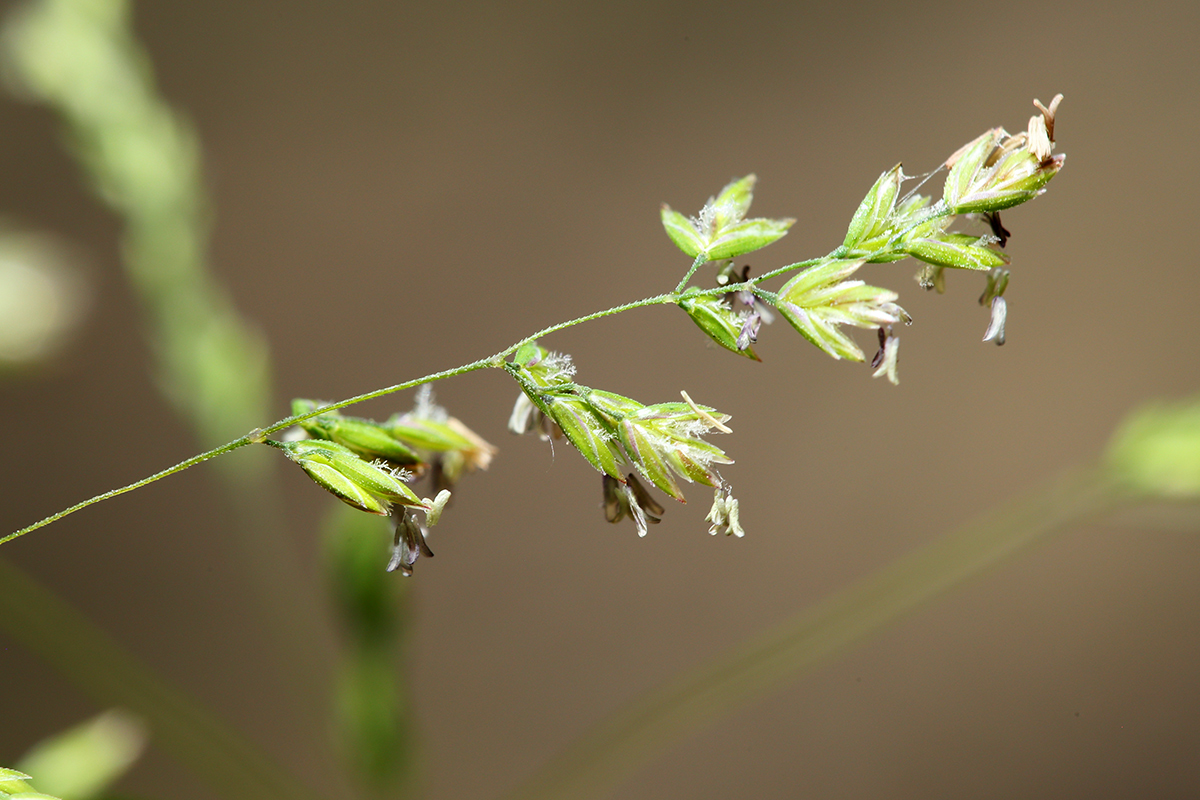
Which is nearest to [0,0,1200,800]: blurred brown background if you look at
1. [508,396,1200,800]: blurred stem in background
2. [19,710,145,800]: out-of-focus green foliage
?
[508,396,1200,800]: blurred stem in background

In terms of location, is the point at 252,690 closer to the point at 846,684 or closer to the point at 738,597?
the point at 738,597

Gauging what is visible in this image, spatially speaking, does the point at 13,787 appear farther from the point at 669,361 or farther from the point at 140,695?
the point at 669,361

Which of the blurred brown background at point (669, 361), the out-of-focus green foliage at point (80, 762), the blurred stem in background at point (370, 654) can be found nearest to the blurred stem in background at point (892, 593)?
the blurred stem in background at point (370, 654)

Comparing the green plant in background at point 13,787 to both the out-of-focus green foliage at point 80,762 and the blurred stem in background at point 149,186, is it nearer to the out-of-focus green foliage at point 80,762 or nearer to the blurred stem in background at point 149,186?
the out-of-focus green foliage at point 80,762

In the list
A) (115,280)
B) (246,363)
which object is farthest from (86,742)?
(115,280)

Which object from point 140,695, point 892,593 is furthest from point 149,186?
point 892,593

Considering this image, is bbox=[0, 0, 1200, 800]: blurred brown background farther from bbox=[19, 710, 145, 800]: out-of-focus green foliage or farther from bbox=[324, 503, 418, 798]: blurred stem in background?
bbox=[19, 710, 145, 800]: out-of-focus green foliage

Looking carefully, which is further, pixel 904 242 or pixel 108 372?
pixel 108 372

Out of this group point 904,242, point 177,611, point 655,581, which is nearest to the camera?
point 904,242
